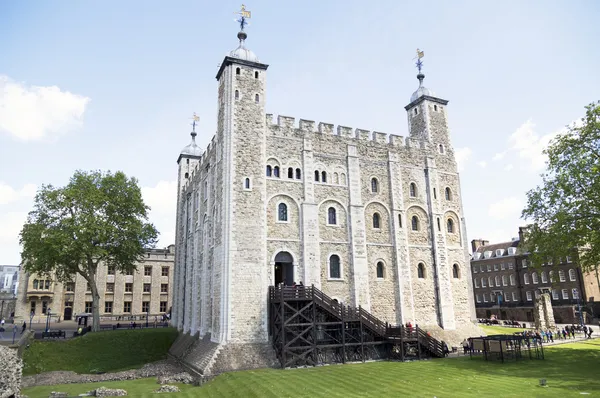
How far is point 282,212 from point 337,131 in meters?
8.10

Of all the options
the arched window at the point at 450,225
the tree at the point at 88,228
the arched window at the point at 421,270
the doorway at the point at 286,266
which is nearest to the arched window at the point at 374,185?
the arched window at the point at 421,270

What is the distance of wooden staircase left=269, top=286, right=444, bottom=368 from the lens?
2312cm

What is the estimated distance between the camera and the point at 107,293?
5372cm

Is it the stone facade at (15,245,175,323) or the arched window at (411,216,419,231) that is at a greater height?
the arched window at (411,216,419,231)

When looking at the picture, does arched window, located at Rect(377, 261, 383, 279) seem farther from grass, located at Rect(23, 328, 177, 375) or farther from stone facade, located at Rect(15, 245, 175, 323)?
stone facade, located at Rect(15, 245, 175, 323)

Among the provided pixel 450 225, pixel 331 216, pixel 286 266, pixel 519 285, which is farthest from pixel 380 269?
pixel 519 285

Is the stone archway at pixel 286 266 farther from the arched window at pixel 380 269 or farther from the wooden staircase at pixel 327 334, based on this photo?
the arched window at pixel 380 269

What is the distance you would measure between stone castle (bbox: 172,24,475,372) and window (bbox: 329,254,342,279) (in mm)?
69

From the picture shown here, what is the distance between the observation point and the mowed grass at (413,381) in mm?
15648

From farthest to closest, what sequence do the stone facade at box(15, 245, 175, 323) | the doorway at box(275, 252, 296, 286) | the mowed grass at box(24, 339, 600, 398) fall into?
the stone facade at box(15, 245, 175, 323) → the doorway at box(275, 252, 296, 286) → the mowed grass at box(24, 339, 600, 398)

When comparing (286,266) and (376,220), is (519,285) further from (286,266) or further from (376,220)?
(286,266)

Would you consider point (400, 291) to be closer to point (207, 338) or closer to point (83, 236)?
point (207, 338)

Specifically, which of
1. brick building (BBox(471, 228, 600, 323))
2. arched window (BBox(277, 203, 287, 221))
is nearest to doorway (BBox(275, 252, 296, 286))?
arched window (BBox(277, 203, 287, 221))

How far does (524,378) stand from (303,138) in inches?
767
